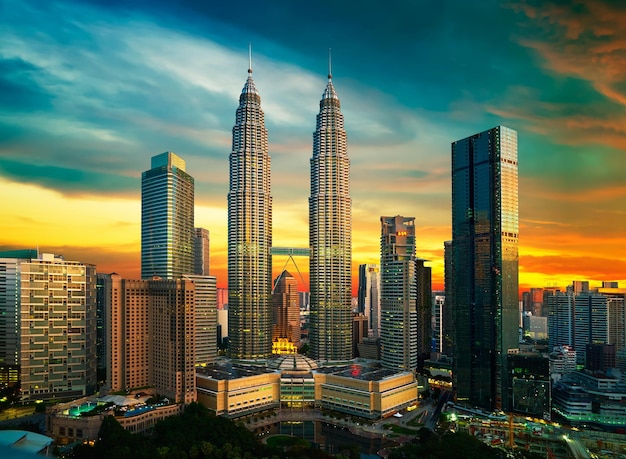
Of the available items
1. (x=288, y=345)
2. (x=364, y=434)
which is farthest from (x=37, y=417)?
(x=288, y=345)

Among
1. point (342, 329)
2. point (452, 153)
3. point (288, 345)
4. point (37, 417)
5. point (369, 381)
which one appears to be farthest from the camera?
point (288, 345)

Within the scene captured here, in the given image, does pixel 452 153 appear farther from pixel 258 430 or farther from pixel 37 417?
pixel 37 417

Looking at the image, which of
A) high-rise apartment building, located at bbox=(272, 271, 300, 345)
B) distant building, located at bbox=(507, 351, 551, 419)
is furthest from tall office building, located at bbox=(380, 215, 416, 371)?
high-rise apartment building, located at bbox=(272, 271, 300, 345)

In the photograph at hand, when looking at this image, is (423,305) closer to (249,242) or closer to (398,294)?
(398,294)

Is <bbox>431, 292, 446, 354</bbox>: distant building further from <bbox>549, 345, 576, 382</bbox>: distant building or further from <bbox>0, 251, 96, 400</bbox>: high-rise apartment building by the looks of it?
<bbox>0, 251, 96, 400</bbox>: high-rise apartment building

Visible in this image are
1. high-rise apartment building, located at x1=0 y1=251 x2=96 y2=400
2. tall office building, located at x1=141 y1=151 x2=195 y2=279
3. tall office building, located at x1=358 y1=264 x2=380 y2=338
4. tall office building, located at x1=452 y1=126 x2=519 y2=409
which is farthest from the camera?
tall office building, located at x1=358 y1=264 x2=380 y2=338

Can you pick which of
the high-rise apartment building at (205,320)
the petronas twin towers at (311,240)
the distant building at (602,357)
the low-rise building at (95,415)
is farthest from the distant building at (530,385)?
the high-rise apartment building at (205,320)

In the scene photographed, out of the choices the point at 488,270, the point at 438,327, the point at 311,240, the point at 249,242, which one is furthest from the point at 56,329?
the point at 438,327
